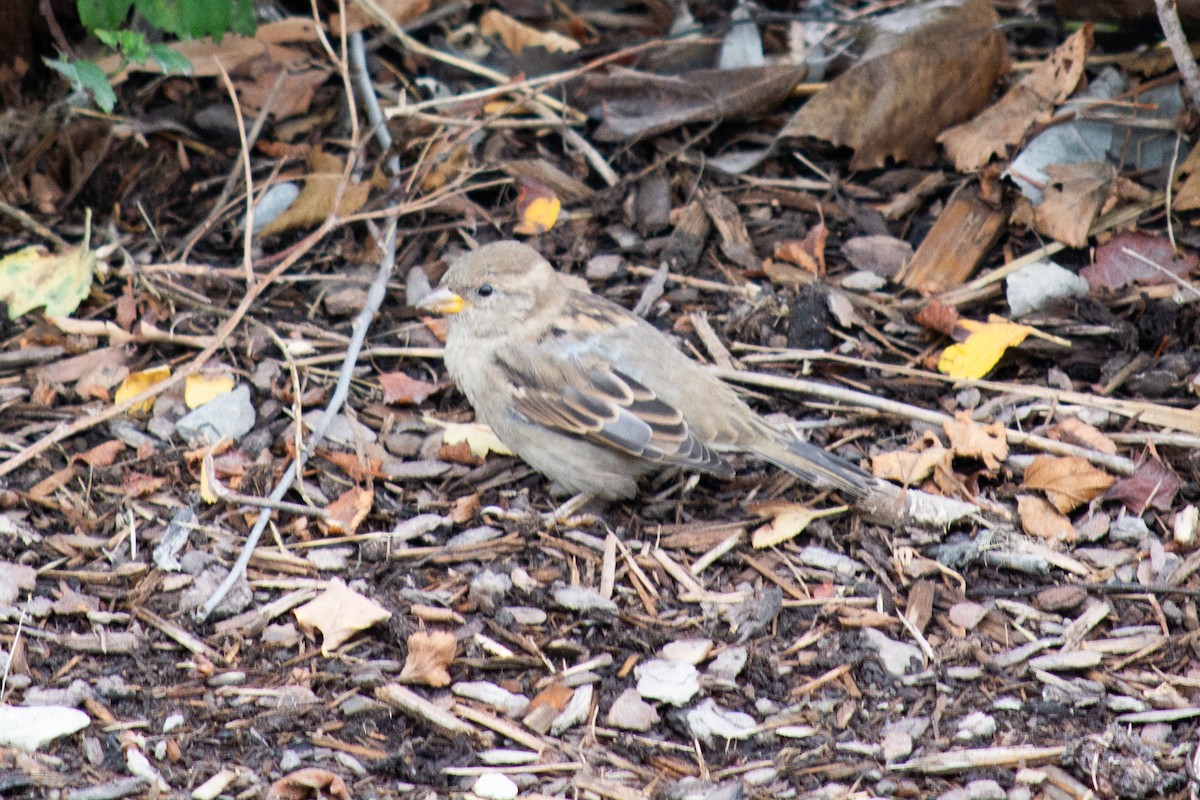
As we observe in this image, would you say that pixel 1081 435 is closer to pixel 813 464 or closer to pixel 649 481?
pixel 813 464

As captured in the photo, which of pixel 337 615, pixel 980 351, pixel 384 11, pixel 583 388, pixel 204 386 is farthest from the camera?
pixel 384 11

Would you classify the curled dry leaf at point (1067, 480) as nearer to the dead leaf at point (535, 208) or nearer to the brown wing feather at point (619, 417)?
the brown wing feather at point (619, 417)

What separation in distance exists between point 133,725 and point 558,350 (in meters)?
2.16

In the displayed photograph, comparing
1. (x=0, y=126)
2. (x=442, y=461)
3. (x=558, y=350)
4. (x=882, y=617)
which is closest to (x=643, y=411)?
(x=558, y=350)

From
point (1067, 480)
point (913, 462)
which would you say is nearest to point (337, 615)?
point (913, 462)

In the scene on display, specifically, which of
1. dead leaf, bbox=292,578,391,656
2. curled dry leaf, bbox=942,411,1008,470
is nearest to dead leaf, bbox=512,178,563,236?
curled dry leaf, bbox=942,411,1008,470

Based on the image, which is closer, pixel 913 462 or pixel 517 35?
pixel 913 462

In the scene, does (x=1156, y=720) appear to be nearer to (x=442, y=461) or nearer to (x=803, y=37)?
(x=442, y=461)

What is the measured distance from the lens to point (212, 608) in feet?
14.1

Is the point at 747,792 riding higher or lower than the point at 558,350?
lower

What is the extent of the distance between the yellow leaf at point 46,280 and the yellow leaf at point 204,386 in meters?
0.73

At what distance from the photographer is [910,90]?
596 centimetres

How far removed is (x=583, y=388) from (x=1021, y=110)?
2.51 m

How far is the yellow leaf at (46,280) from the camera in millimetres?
5664
